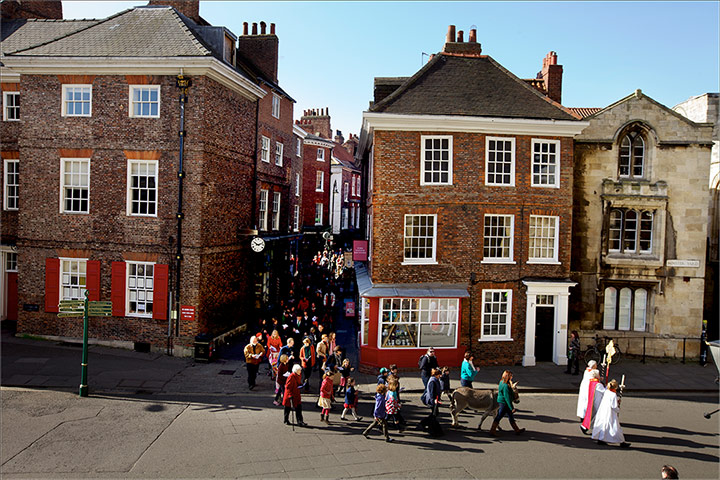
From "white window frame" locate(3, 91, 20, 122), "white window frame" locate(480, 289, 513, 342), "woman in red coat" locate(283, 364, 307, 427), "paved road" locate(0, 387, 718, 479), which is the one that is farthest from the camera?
"white window frame" locate(3, 91, 20, 122)

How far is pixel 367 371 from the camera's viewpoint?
17.6m

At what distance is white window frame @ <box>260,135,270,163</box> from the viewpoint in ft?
82.1

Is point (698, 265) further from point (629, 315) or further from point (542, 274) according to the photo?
point (542, 274)

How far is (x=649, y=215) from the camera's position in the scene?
66.9 feet

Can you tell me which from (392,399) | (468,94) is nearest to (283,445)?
(392,399)

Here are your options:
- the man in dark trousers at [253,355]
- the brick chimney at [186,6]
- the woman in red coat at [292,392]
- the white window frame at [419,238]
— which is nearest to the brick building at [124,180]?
the brick chimney at [186,6]

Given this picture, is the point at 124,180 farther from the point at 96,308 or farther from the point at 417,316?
the point at 417,316

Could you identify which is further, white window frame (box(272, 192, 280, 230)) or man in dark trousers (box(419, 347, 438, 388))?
white window frame (box(272, 192, 280, 230))

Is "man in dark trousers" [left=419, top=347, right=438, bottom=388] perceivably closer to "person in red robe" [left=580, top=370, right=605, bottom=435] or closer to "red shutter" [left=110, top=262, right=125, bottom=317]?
"person in red robe" [left=580, top=370, right=605, bottom=435]

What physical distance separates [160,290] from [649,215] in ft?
A: 63.9

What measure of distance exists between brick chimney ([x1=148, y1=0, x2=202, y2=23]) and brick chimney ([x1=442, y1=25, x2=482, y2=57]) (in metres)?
11.5

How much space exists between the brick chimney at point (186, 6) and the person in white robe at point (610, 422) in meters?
22.2

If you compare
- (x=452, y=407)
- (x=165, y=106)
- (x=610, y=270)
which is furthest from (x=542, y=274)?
(x=165, y=106)

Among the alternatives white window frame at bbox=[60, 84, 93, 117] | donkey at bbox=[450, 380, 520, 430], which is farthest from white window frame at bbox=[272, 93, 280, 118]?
donkey at bbox=[450, 380, 520, 430]
